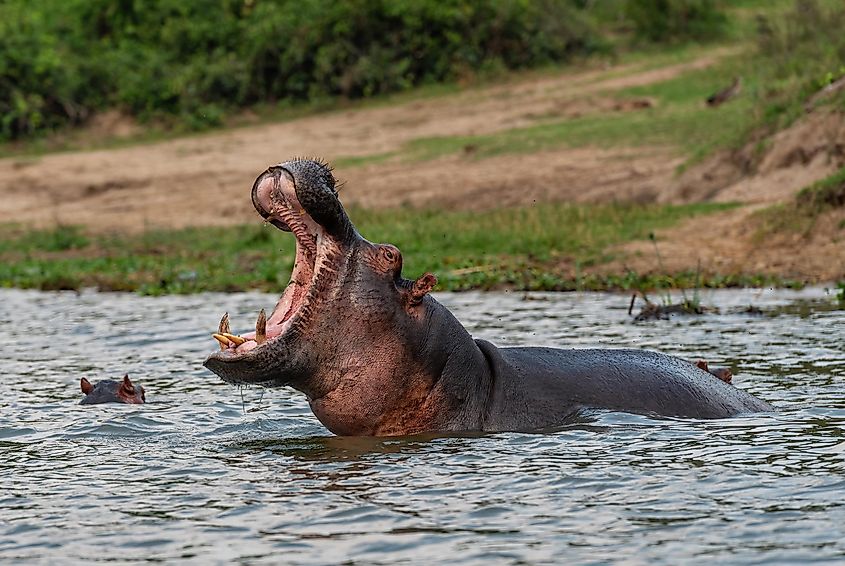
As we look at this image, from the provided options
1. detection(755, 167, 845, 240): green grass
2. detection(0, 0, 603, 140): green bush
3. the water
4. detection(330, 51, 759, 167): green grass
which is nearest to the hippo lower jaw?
the water

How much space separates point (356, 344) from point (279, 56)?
19235 millimetres

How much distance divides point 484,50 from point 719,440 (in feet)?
62.9

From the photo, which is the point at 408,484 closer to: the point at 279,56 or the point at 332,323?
the point at 332,323

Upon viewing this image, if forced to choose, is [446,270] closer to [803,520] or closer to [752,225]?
[752,225]

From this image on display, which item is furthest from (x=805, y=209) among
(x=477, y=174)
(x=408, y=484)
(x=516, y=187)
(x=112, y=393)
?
(x=408, y=484)

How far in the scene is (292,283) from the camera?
583 centimetres

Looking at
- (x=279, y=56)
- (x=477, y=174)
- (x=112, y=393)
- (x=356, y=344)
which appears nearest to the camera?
(x=356, y=344)

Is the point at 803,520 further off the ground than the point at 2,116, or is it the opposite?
the point at 2,116

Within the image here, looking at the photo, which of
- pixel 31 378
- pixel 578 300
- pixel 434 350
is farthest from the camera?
pixel 578 300

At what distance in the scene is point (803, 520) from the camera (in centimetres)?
519

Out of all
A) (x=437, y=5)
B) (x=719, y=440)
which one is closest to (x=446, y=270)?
(x=719, y=440)

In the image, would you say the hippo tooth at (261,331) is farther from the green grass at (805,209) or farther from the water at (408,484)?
the green grass at (805,209)

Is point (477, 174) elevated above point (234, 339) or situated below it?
above

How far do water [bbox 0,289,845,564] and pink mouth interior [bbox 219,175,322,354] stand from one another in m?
0.63
